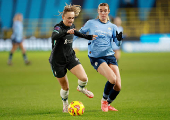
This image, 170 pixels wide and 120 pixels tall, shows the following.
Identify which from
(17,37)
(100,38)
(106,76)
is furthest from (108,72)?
(17,37)

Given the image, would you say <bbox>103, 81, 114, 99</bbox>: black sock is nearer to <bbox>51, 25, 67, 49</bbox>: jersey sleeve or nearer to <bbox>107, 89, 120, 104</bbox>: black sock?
<bbox>107, 89, 120, 104</bbox>: black sock

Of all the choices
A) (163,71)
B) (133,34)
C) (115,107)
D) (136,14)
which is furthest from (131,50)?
(115,107)

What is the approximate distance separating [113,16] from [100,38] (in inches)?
1131

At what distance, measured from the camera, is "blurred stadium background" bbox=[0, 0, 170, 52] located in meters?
29.8

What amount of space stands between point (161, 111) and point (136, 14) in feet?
95.4

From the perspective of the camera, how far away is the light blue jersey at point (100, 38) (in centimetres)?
778

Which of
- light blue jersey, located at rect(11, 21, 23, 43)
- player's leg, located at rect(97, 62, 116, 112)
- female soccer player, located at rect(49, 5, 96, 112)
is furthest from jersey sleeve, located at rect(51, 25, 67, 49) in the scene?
light blue jersey, located at rect(11, 21, 23, 43)

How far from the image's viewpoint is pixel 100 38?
7.82m

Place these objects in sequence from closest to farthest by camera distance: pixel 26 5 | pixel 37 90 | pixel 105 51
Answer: pixel 105 51, pixel 37 90, pixel 26 5

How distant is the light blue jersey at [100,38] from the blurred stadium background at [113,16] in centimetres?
2129

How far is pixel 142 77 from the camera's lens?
13.8 m

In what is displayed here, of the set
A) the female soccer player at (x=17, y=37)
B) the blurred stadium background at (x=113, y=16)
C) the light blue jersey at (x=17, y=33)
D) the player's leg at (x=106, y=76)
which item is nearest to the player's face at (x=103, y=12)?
the player's leg at (x=106, y=76)

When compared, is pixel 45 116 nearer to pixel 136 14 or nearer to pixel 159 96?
pixel 159 96

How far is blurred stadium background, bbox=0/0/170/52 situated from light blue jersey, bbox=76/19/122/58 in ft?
69.8
